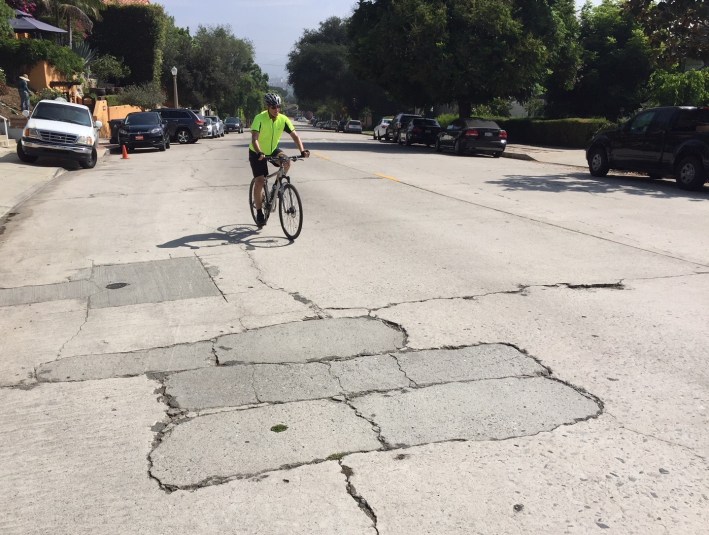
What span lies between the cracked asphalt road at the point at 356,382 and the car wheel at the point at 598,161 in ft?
29.3

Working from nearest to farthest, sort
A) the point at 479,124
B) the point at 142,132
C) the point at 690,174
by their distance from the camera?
the point at 690,174
the point at 479,124
the point at 142,132

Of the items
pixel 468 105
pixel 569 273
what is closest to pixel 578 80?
pixel 468 105

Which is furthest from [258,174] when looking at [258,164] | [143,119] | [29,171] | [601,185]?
[143,119]

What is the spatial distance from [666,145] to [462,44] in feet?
56.9

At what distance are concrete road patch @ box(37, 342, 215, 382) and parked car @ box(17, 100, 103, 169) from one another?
15932 mm

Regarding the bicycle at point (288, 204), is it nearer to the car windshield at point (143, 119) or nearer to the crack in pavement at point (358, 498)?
the crack in pavement at point (358, 498)

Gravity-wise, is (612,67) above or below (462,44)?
below

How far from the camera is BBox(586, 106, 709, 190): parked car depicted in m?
15.1

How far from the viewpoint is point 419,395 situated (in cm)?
445

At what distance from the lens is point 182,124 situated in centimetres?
3541

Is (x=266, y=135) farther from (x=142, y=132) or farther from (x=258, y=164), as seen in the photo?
(x=142, y=132)

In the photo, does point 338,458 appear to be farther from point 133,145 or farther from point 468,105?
point 468,105

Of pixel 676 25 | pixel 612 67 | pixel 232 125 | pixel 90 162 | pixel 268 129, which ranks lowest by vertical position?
pixel 90 162

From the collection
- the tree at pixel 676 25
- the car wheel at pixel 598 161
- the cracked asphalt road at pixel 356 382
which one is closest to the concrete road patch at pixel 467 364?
the cracked asphalt road at pixel 356 382
